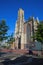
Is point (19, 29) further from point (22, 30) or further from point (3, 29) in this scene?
point (3, 29)

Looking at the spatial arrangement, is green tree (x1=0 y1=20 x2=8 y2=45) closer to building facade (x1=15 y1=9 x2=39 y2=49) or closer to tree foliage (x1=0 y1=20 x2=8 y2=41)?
tree foliage (x1=0 y1=20 x2=8 y2=41)

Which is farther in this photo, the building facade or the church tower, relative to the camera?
the church tower

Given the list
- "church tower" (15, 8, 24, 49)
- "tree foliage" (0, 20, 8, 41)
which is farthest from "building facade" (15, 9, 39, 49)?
"tree foliage" (0, 20, 8, 41)

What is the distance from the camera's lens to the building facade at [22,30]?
61688mm

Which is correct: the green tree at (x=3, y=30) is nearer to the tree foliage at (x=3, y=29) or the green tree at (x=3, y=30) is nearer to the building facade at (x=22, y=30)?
the tree foliage at (x=3, y=29)

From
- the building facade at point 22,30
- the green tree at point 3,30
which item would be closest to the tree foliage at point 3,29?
the green tree at point 3,30

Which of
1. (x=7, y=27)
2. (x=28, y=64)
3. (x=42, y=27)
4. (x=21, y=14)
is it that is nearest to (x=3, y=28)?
(x=7, y=27)

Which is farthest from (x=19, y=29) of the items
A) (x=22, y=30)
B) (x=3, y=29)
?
(x=3, y=29)

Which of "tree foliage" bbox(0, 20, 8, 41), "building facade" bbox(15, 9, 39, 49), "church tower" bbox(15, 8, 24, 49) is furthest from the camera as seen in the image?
"church tower" bbox(15, 8, 24, 49)

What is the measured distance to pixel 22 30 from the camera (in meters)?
65.4

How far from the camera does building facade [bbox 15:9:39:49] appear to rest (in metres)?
61.7

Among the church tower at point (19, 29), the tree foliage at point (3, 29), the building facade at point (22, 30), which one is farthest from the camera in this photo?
the church tower at point (19, 29)

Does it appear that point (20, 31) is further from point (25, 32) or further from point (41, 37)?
point (41, 37)

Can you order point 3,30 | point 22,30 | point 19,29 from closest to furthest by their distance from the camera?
point 3,30
point 22,30
point 19,29
